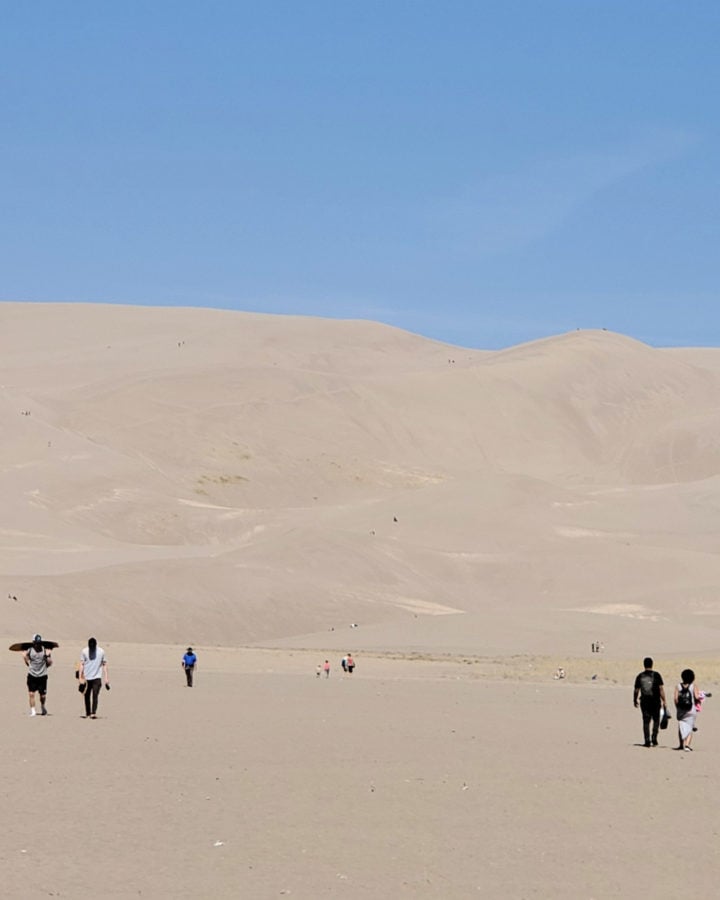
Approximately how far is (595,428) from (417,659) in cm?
7060

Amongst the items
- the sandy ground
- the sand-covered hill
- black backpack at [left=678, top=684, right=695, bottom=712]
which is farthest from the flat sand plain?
black backpack at [left=678, top=684, right=695, bottom=712]

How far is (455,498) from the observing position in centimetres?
7094

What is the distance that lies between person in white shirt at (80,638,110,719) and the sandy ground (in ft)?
0.74

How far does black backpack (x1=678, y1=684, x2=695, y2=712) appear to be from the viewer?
17.8m

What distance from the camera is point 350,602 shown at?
160 feet

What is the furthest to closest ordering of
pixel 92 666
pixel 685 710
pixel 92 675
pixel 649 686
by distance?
1. pixel 92 666
2. pixel 92 675
3. pixel 685 710
4. pixel 649 686

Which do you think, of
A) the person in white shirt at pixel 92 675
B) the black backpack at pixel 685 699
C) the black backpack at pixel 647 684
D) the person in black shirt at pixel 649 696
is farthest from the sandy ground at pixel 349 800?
the black backpack at pixel 647 684

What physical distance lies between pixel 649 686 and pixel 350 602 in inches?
1237

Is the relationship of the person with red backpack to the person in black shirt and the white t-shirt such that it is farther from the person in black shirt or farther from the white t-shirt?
the white t-shirt

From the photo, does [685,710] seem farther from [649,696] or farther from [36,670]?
[36,670]

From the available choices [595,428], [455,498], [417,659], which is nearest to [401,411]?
[595,428]

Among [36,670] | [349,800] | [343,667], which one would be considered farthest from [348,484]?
[349,800]

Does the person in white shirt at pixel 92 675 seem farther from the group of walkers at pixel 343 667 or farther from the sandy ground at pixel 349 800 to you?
the group of walkers at pixel 343 667

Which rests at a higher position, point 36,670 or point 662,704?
point 36,670
